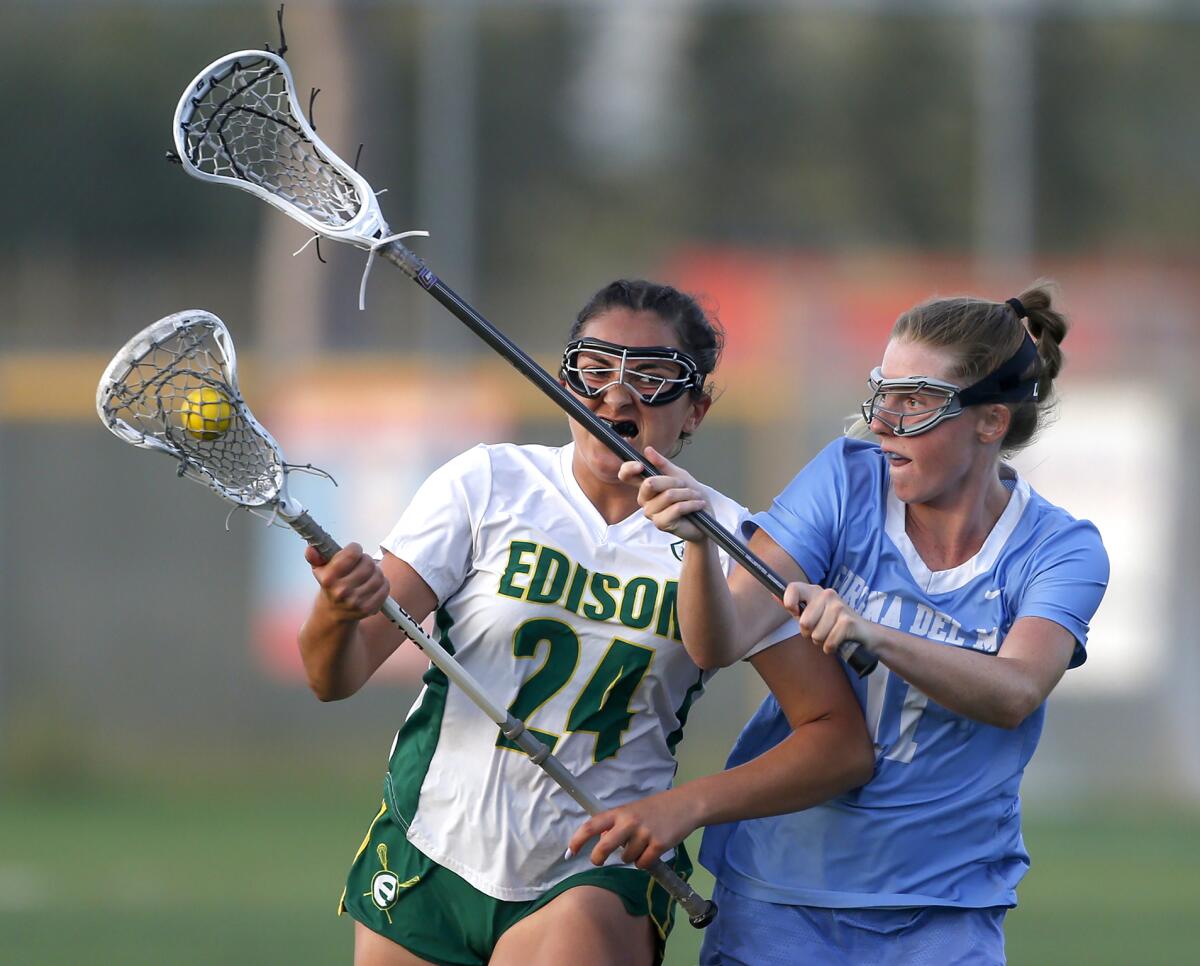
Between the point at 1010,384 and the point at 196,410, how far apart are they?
5.01 feet

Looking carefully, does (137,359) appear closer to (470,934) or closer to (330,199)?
(330,199)

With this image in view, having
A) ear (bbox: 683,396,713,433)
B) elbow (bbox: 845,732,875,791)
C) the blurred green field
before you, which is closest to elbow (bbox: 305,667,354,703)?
ear (bbox: 683,396,713,433)

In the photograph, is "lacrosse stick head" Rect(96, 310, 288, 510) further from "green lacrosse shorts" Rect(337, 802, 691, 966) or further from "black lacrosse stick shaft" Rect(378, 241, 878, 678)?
"green lacrosse shorts" Rect(337, 802, 691, 966)

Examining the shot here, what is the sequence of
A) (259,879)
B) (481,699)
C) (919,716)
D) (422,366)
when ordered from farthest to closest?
1. (422,366)
2. (259,879)
3. (919,716)
4. (481,699)

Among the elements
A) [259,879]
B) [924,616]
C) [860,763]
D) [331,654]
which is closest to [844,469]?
[924,616]

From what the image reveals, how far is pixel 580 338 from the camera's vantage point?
3.71 meters

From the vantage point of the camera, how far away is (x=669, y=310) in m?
3.75

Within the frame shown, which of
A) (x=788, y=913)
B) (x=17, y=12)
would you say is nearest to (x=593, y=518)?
(x=788, y=913)

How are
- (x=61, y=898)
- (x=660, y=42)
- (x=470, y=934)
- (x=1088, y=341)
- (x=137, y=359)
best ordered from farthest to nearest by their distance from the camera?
(x=660, y=42)
(x=1088, y=341)
(x=61, y=898)
(x=470, y=934)
(x=137, y=359)

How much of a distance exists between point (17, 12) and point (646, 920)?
19.2 m

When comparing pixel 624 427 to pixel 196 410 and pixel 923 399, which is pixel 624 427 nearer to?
pixel 923 399

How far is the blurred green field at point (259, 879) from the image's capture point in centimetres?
761

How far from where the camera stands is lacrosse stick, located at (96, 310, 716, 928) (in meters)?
3.40

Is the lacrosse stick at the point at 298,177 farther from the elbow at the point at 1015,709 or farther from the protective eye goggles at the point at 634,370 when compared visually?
the elbow at the point at 1015,709
